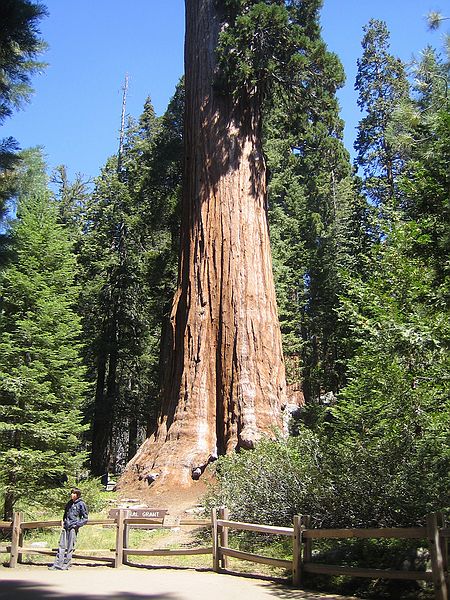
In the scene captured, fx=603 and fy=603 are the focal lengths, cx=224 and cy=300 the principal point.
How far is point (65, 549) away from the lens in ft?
30.5

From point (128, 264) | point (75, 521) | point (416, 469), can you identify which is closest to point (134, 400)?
point (128, 264)

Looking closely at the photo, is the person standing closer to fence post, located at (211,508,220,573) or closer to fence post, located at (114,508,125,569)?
fence post, located at (114,508,125,569)

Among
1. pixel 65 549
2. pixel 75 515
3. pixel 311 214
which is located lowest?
pixel 65 549

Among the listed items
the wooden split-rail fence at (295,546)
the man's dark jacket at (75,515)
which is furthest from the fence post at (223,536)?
the man's dark jacket at (75,515)

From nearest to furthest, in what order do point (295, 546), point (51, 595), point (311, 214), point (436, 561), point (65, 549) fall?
point (436, 561)
point (51, 595)
point (295, 546)
point (65, 549)
point (311, 214)

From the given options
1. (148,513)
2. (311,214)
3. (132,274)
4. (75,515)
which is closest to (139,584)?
(148,513)

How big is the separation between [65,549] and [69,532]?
255 millimetres

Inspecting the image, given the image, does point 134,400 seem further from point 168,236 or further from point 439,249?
point 439,249

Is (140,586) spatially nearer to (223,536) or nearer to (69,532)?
(223,536)

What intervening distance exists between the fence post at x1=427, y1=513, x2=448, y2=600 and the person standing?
227 inches

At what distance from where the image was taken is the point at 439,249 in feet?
22.2

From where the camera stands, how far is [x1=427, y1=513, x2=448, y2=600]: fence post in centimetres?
566

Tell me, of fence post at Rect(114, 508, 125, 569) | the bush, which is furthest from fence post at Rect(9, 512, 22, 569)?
the bush

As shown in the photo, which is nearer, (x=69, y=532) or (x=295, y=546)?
(x=295, y=546)
